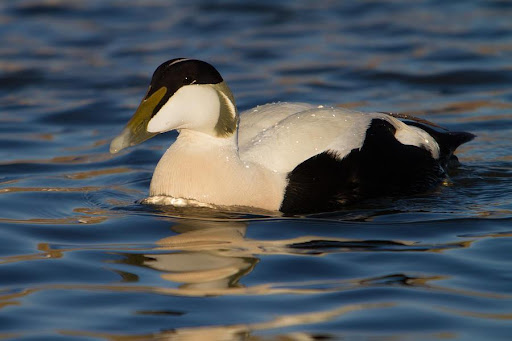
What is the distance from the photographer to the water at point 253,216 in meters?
3.77

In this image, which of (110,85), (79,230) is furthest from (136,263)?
(110,85)

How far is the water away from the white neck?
0.33ft

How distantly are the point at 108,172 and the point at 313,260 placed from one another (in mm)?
2423

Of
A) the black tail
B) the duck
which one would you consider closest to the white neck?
the duck

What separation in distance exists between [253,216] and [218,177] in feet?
Result: 0.85

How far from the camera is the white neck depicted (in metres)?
5.09

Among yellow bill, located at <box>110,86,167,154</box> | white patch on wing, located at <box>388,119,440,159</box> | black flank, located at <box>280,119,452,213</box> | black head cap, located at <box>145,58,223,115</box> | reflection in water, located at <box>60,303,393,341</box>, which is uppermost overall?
black head cap, located at <box>145,58,223,115</box>

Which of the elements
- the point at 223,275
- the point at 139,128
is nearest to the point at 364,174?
the point at 139,128

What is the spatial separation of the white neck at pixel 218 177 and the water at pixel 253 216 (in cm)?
10

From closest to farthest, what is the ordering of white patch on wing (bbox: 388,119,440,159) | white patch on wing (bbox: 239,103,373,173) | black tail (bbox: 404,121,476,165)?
white patch on wing (bbox: 239,103,373,173) → white patch on wing (bbox: 388,119,440,159) → black tail (bbox: 404,121,476,165)

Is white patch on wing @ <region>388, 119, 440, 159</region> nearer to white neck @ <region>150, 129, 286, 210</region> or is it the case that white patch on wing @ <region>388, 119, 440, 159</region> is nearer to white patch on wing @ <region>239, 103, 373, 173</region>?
white patch on wing @ <region>239, 103, 373, 173</region>

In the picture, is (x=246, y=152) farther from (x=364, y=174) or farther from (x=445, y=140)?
(x=445, y=140)

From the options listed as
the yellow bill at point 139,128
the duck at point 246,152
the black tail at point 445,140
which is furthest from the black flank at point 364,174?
the yellow bill at point 139,128

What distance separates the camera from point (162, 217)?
5.12m
